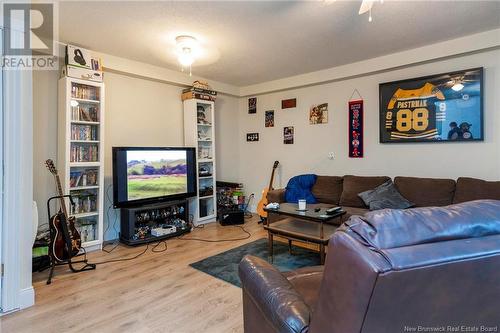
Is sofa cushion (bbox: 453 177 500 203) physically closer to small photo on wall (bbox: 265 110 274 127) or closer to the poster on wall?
the poster on wall

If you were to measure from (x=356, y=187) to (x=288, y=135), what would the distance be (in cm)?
164

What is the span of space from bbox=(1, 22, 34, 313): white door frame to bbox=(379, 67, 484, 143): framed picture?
402 centimetres

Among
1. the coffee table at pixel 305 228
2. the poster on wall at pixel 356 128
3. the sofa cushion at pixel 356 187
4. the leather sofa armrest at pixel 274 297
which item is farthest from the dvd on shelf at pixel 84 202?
the poster on wall at pixel 356 128

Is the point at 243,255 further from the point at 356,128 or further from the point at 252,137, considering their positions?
the point at 252,137

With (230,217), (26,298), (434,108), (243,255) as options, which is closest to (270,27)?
(434,108)

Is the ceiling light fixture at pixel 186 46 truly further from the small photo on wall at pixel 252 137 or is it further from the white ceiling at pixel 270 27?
the small photo on wall at pixel 252 137

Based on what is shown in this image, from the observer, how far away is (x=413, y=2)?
2471 millimetres

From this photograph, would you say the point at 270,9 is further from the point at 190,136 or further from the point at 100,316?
the point at 100,316

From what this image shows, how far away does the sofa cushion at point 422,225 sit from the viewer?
786 mm

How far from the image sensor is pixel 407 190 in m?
3.53

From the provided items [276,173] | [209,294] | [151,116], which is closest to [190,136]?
[151,116]

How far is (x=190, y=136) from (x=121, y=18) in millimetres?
2096

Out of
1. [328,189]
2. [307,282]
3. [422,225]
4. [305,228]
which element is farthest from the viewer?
[328,189]

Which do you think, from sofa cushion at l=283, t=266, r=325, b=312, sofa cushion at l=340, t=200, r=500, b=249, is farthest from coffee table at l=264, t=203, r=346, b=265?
sofa cushion at l=340, t=200, r=500, b=249
